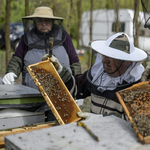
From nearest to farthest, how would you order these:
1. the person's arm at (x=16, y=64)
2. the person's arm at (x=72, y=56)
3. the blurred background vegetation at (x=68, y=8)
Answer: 1. the person's arm at (x=16, y=64)
2. the person's arm at (x=72, y=56)
3. the blurred background vegetation at (x=68, y=8)

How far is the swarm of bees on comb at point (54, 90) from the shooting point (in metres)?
2.04

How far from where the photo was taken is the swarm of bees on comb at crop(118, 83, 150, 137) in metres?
1.42

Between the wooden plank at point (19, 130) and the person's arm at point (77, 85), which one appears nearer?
the wooden plank at point (19, 130)

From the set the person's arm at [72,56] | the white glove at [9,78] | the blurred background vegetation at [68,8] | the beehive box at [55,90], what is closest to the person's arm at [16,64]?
the white glove at [9,78]

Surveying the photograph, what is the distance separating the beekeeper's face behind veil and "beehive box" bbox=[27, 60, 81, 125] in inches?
12.8

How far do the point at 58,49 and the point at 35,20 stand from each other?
60 centimetres

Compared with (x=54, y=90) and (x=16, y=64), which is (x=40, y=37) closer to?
(x=16, y=64)

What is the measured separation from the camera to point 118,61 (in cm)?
201

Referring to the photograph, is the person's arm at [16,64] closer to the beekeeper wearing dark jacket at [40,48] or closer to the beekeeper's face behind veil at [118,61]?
the beekeeper wearing dark jacket at [40,48]

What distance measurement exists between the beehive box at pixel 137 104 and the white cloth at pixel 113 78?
40 centimetres

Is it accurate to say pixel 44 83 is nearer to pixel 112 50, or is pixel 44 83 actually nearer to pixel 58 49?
pixel 112 50

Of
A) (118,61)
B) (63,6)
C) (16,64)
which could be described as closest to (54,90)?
(118,61)

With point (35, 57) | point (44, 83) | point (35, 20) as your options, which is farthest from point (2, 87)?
point (35, 20)

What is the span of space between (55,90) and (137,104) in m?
0.86
